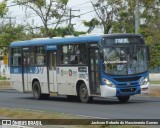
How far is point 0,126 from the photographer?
1433 cm

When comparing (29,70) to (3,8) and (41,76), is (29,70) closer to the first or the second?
(41,76)

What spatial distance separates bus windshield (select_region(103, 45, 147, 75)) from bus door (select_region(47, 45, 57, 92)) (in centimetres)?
401

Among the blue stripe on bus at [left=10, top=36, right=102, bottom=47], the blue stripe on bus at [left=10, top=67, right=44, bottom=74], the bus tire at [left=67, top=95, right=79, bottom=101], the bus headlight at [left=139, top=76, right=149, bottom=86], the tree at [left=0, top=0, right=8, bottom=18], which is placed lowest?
the bus tire at [left=67, top=95, right=79, bottom=101]

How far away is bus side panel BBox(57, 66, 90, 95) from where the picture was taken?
24625 millimetres

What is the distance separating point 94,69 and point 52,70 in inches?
141

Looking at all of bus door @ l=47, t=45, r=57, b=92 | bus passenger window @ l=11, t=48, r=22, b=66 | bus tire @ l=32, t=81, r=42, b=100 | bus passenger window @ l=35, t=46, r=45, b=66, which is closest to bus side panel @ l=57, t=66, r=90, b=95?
bus door @ l=47, t=45, r=57, b=92

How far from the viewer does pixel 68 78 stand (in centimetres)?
2558

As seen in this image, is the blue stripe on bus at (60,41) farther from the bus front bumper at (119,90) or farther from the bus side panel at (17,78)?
the bus front bumper at (119,90)

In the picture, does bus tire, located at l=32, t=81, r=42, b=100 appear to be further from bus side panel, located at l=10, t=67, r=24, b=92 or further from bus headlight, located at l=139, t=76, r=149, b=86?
bus headlight, located at l=139, t=76, r=149, b=86

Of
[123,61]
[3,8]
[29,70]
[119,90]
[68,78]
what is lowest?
[119,90]

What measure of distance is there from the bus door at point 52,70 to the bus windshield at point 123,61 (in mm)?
4012

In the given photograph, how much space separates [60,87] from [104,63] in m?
3.82

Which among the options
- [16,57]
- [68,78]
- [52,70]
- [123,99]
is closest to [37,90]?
[52,70]

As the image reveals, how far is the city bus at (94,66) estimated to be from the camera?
2333 cm
